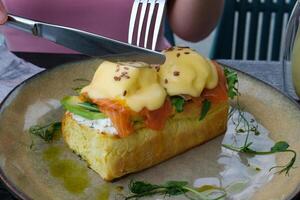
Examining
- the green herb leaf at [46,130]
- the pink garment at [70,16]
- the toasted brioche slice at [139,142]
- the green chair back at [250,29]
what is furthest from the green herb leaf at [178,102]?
the green chair back at [250,29]

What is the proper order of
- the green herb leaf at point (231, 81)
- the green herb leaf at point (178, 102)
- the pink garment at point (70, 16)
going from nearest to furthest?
the green herb leaf at point (178, 102), the green herb leaf at point (231, 81), the pink garment at point (70, 16)

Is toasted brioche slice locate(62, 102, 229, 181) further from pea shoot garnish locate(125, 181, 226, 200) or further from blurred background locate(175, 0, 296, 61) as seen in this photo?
blurred background locate(175, 0, 296, 61)

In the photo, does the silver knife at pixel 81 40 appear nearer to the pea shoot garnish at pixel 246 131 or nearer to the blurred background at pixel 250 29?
the pea shoot garnish at pixel 246 131

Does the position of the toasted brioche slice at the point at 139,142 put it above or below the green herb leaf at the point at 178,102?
below

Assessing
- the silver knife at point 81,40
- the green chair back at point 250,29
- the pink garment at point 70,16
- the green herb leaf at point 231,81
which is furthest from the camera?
the green chair back at point 250,29

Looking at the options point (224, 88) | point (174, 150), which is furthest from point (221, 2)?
point (174, 150)

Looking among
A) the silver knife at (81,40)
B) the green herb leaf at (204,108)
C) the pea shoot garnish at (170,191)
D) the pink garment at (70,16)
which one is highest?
the silver knife at (81,40)

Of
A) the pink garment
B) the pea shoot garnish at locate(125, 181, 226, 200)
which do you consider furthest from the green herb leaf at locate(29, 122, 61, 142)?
the pink garment

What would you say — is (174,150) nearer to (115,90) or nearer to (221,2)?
(115,90)
